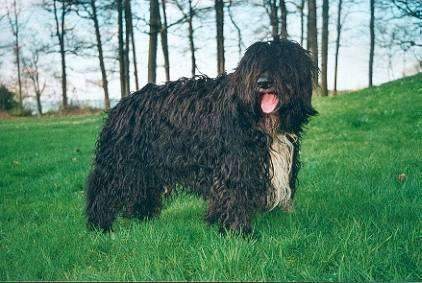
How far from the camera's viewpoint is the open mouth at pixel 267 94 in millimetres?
4496

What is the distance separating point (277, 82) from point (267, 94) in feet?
0.46

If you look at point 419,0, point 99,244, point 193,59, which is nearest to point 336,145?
point 99,244

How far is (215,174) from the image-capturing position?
4938 millimetres

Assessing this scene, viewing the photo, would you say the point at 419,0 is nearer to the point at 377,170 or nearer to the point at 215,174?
the point at 377,170

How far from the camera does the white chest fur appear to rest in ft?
16.1

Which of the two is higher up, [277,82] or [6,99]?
[6,99]

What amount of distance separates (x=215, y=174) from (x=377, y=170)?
375 cm

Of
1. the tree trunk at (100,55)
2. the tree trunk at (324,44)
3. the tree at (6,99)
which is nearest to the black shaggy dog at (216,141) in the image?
the tree trunk at (324,44)

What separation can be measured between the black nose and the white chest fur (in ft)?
2.04

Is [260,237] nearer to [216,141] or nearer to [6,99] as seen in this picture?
[216,141]

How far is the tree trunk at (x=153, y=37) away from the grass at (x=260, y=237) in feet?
43.4

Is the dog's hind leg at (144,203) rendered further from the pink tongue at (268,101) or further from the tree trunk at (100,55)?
the tree trunk at (100,55)

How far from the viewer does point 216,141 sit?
16.1 ft

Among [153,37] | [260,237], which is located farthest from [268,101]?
[153,37]
